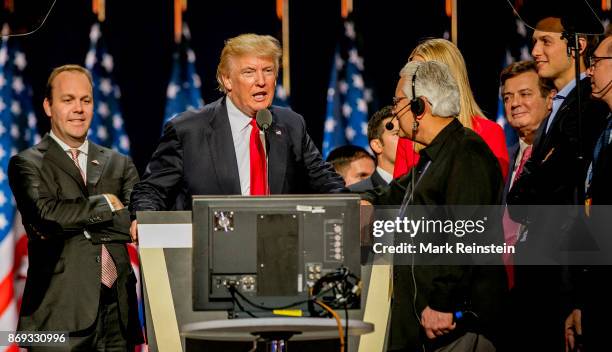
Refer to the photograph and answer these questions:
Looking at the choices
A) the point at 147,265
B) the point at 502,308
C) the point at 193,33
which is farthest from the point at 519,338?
the point at 193,33

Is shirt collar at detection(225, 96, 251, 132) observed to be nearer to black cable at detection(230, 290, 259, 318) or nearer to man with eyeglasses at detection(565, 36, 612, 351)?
black cable at detection(230, 290, 259, 318)

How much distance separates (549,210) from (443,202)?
550mm

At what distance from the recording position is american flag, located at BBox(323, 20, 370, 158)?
21.1ft

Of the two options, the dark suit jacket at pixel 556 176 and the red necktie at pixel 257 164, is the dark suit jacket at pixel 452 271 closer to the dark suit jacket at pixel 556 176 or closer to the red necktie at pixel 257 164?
the dark suit jacket at pixel 556 176

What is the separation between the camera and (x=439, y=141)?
3.78 metres

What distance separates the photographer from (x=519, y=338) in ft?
13.2

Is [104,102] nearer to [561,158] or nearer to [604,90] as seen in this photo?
[561,158]

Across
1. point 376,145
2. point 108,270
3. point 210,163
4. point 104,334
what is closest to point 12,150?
point 108,270

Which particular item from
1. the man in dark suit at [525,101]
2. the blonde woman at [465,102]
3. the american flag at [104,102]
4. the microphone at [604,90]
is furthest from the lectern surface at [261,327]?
the american flag at [104,102]

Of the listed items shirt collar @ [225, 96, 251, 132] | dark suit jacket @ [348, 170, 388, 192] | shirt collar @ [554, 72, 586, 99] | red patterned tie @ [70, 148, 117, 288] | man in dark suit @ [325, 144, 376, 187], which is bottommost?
red patterned tie @ [70, 148, 117, 288]

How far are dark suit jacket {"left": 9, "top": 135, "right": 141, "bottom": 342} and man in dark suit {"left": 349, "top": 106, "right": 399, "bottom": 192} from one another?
1363mm

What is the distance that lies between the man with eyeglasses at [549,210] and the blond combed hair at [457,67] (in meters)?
0.32

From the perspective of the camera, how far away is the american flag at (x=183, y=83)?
6266 millimetres

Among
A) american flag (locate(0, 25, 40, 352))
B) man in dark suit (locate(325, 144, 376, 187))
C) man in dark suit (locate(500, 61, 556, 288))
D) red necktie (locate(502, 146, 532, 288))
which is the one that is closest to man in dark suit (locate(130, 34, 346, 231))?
red necktie (locate(502, 146, 532, 288))
